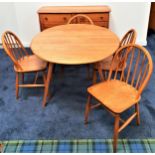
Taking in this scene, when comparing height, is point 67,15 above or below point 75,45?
above

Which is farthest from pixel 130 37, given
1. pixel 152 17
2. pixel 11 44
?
pixel 152 17

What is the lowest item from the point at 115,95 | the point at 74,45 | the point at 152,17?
the point at 115,95

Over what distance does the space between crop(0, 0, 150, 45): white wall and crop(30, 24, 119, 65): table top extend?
3.57 ft

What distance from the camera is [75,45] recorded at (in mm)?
2090

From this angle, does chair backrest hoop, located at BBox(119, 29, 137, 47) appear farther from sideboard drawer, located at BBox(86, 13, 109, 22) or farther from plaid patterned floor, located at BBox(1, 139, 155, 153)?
plaid patterned floor, located at BBox(1, 139, 155, 153)

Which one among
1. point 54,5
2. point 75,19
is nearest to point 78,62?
point 75,19

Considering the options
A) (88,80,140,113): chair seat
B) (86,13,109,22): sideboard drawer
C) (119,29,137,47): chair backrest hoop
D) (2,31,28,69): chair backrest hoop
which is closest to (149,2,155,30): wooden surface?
(86,13,109,22): sideboard drawer

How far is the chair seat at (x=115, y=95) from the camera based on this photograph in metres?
1.65

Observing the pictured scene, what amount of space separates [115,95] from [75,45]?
70 centimetres

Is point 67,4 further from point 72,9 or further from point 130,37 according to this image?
point 130,37

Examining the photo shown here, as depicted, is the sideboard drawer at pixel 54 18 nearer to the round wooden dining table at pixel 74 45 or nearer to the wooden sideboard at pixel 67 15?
the wooden sideboard at pixel 67 15

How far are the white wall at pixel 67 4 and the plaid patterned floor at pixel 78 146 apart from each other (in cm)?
228

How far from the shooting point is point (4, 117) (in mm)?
2174

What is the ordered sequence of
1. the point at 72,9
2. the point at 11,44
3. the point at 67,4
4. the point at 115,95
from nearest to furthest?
the point at 115,95, the point at 11,44, the point at 72,9, the point at 67,4
